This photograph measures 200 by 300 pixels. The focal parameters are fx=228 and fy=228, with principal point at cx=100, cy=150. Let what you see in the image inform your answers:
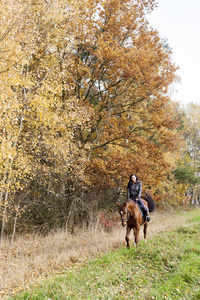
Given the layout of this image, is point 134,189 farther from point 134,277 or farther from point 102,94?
point 102,94

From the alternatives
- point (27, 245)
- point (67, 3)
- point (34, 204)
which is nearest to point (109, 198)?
point (34, 204)

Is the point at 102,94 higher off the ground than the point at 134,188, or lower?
higher

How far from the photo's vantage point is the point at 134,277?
565 centimetres

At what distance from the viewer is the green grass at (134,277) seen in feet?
16.0

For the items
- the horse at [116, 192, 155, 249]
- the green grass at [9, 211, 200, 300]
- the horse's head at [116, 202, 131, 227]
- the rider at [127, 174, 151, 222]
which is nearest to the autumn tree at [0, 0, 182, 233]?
the rider at [127, 174, 151, 222]

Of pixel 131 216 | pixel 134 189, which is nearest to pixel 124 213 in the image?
pixel 131 216

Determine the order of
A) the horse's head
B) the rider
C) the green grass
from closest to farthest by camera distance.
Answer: the green grass → the horse's head → the rider

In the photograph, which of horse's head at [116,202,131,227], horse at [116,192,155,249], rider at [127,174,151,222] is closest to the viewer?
horse's head at [116,202,131,227]

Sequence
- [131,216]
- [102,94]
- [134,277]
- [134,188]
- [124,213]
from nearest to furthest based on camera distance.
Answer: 1. [134,277]
2. [124,213]
3. [131,216]
4. [134,188]
5. [102,94]

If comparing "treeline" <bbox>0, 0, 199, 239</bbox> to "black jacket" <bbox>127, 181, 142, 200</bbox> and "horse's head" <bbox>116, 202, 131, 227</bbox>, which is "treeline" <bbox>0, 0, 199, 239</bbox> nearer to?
"black jacket" <bbox>127, 181, 142, 200</bbox>

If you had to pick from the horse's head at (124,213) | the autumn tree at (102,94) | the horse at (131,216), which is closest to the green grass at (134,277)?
the horse at (131,216)

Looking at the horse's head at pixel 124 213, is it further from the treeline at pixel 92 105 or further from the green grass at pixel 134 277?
the treeline at pixel 92 105

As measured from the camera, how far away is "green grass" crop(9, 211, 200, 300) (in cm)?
488

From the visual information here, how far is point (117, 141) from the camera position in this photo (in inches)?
544
